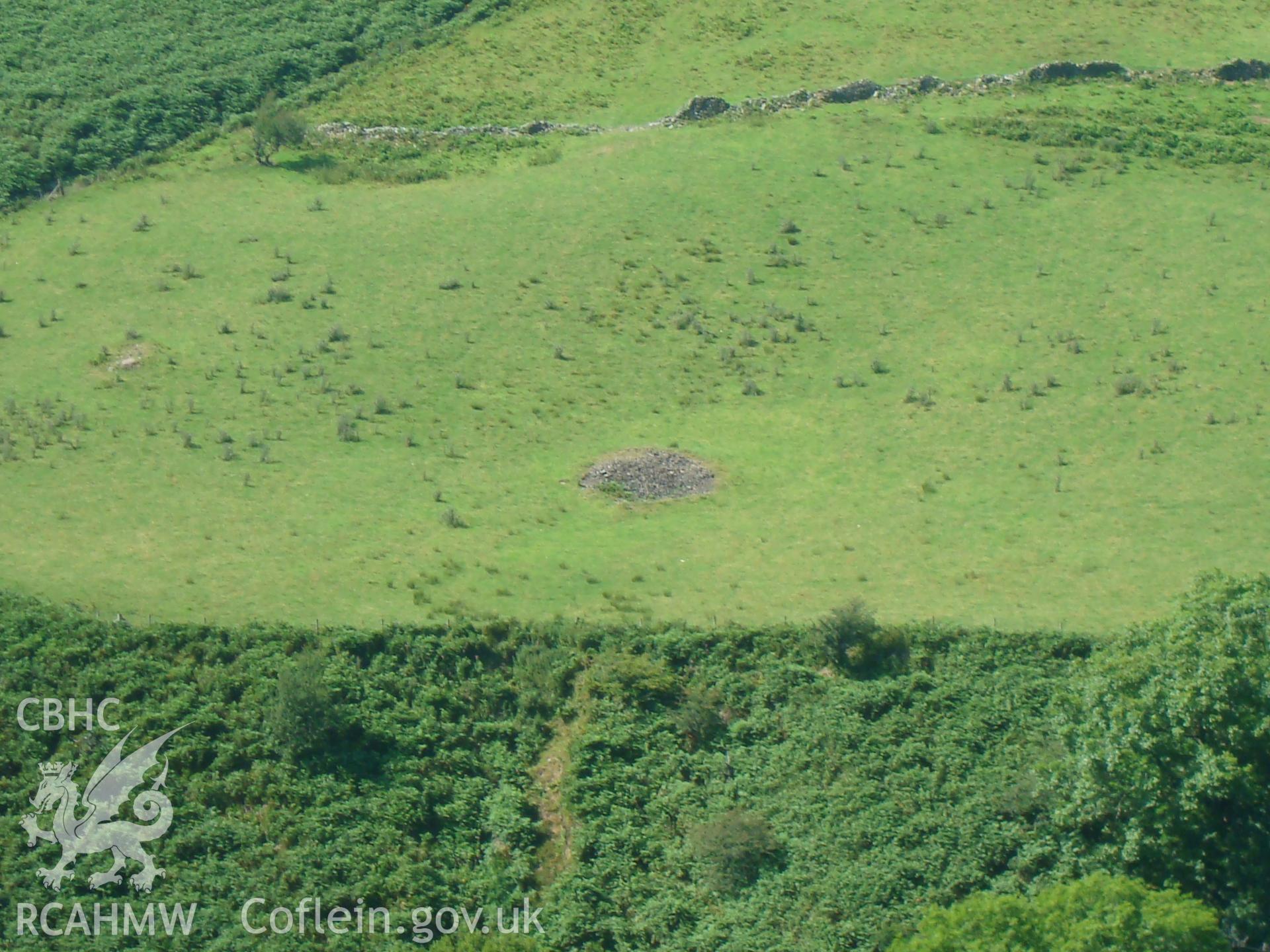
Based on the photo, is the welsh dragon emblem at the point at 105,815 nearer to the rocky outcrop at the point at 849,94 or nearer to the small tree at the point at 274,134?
the small tree at the point at 274,134

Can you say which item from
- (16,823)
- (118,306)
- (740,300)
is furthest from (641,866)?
(118,306)

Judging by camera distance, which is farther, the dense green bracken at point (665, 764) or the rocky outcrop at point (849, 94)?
the rocky outcrop at point (849, 94)

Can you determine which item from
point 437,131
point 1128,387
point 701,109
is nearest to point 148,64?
point 437,131

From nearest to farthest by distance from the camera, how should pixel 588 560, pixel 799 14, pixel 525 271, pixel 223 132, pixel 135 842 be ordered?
pixel 135 842
pixel 588 560
pixel 525 271
pixel 223 132
pixel 799 14

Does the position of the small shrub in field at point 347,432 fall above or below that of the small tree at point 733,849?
above

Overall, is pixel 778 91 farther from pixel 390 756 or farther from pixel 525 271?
pixel 390 756

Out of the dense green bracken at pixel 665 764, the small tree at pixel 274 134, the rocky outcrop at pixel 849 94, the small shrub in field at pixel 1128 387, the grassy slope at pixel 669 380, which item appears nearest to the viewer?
the dense green bracken at pixel 665 764

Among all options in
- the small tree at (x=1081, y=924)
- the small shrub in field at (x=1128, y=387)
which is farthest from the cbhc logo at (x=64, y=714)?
the small shrub in field at (x=1128, y=387)

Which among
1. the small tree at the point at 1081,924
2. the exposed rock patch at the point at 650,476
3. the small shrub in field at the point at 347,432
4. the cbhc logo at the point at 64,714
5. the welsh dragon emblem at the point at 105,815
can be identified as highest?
the small tree at the point at 1081,924
